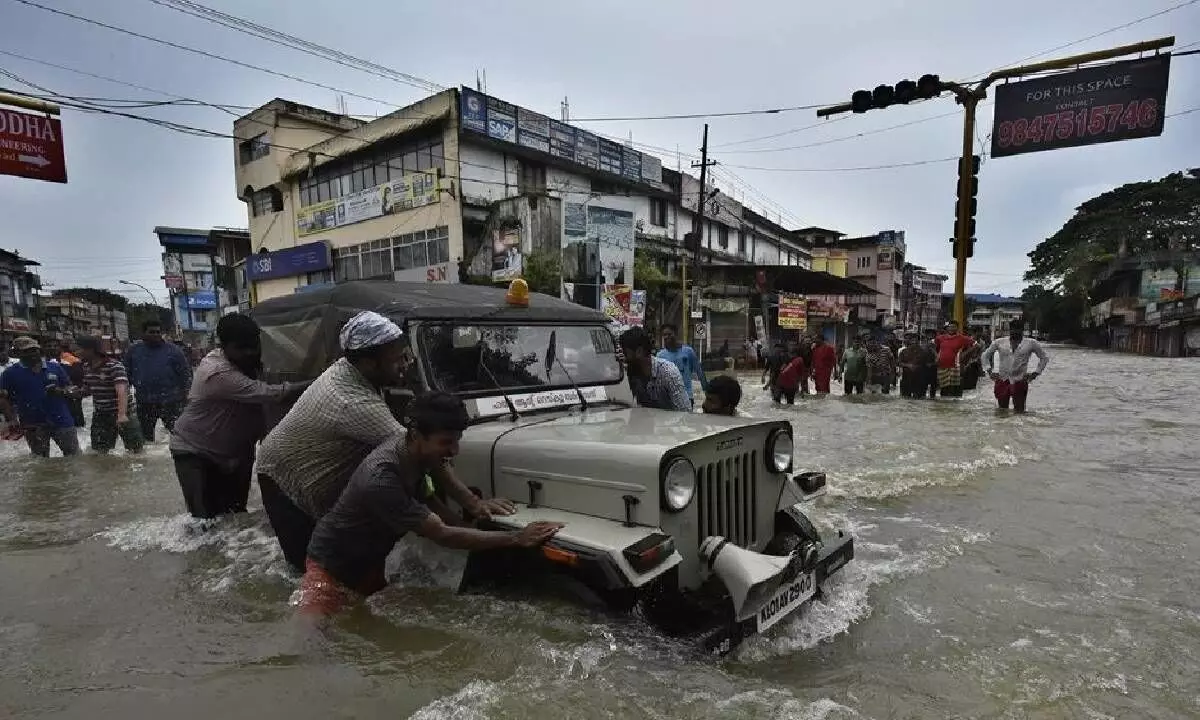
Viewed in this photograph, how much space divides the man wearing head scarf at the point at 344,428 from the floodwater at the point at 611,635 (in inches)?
22.7

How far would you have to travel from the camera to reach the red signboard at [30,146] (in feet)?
29.6

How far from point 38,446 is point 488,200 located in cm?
1663

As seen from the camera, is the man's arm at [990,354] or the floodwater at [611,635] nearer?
the floodwater at [611,635]

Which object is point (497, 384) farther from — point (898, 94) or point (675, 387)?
point (898, 94)

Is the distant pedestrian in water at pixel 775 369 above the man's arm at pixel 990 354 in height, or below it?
below

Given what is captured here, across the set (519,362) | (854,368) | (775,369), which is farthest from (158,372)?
(854,368)

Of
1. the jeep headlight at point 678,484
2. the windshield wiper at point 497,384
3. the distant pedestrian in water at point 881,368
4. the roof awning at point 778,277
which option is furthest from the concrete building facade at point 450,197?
the jeep headlight at point 678,484

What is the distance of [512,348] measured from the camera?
12.9 feet

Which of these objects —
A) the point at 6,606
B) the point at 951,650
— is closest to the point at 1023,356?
the point at 951,650

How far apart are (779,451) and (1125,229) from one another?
5966cm

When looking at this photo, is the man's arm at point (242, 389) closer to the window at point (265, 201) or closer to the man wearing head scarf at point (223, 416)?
the man wearing head scarf at point (223, 416)

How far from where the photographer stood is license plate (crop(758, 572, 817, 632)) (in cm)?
272

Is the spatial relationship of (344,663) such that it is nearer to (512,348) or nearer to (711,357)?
(512,348)

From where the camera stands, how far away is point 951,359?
12828 mm
